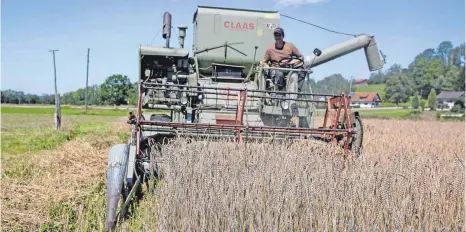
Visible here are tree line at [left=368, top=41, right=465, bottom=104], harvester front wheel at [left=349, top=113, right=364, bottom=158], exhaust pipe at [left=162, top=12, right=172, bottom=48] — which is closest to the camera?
harvester front wheel at [left=349, top=113, right=364, bottom=158]

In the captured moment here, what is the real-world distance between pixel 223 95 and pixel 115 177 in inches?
151

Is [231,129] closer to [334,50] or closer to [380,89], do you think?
[334,50]

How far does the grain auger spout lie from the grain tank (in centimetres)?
127

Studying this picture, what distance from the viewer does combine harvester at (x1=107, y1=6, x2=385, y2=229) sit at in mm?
5801

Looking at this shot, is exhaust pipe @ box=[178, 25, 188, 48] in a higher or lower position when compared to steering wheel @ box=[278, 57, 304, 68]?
higher

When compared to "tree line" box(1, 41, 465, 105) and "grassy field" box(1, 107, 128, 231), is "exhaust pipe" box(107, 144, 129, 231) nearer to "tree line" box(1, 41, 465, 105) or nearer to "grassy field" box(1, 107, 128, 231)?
"grassy field" box(1, 107, 128, 231)

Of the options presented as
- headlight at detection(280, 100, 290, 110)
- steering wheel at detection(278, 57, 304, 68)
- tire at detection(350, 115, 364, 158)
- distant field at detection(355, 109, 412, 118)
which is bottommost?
distant field at detection(355, 109, 412, 118)

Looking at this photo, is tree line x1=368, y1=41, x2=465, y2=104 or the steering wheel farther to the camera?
tree line x1=368, y1=41, x2=465, y2=104

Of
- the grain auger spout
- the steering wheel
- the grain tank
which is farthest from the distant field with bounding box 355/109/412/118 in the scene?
the steering wheel

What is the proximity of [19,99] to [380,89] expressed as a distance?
82976 millimetres

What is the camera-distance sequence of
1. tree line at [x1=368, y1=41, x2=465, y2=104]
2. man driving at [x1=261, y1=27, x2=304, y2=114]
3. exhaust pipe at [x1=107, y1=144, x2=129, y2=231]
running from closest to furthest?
exhaust pipe at [x1=107, y1=144, x2=129, y2=231] → man driving at [x1=261, y1=27, x2=304, y2=114] → tree line at [x1=368, y1=41, x2=465, y2=104]

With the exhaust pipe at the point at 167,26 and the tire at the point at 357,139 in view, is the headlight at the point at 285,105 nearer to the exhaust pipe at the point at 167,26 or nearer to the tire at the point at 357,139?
the tire at the point at 357,139

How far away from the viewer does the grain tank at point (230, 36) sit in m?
9.26

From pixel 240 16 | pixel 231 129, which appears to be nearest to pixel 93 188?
pixel 231 129
